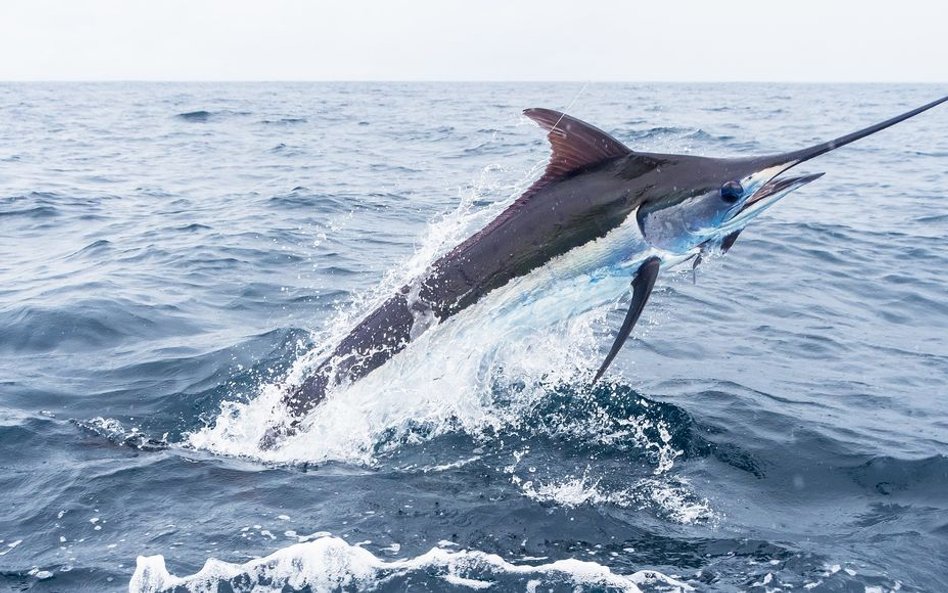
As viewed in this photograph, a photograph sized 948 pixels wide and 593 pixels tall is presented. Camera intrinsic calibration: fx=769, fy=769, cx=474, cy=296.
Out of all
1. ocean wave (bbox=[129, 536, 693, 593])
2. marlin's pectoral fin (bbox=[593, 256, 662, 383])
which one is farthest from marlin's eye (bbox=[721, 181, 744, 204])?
ocean wave (bbox=[129, 536, 693, 593])

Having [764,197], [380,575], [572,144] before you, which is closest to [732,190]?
[764,197]

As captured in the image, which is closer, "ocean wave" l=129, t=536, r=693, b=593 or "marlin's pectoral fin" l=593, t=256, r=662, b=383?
"ocean wave" l=129, t=536, r=693, b=593

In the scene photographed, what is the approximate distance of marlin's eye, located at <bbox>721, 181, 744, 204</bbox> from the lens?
4.96 m

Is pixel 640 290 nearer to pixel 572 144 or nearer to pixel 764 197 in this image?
pixel 764 197

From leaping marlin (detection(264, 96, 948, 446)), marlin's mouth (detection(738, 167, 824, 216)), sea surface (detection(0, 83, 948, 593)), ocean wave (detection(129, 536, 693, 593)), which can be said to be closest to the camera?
ocean wave (detection(129, 536, 693, 593))

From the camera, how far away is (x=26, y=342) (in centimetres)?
876

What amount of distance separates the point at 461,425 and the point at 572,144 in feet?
8.56

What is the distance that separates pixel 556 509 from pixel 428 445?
4.80ft

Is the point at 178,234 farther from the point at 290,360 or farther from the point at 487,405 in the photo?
the point at 487,405

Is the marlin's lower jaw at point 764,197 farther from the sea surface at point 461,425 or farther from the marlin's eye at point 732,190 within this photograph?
the sea surface at point 461,425

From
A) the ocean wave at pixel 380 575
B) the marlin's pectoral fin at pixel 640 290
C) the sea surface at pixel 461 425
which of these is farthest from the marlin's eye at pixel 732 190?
the ocean wave at pixel 380 575

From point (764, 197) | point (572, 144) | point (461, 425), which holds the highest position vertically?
point (572, 144)

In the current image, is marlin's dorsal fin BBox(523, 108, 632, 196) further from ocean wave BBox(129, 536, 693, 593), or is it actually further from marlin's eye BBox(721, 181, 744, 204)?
ocean wave BBox(129, 536, 693, 593)

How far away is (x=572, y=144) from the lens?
17.6 ft
